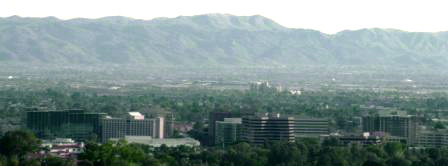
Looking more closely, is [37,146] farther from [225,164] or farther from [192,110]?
[192,110]

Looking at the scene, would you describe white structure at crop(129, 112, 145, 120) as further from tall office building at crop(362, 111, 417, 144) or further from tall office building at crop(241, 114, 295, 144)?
tall office building at crop(362, 111, 417, 144)

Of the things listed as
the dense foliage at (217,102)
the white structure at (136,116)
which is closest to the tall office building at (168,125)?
the white structure at (136,116)

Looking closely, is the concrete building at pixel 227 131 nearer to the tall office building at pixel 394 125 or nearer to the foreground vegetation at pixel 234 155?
the tall office building at pixel 394 125

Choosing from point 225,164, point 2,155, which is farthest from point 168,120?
point 2,155

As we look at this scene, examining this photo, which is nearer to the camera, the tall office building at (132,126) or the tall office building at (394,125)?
the tall office building at (394,125)

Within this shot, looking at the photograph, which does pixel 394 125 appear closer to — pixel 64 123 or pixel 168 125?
pixel 168 125

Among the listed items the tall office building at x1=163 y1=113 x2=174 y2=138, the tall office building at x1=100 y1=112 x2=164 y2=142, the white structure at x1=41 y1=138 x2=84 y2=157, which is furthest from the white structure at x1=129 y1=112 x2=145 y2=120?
the white structure at x1=41 y1=138 x2=84 y2=157

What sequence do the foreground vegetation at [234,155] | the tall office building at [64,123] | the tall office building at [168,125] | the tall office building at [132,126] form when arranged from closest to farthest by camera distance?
the foreground vegetation at [234,155], the tall office building at [64,123], the tall office building at [132,126], the tall office building at [168,125]

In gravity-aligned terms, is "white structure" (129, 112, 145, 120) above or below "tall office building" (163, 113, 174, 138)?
above
